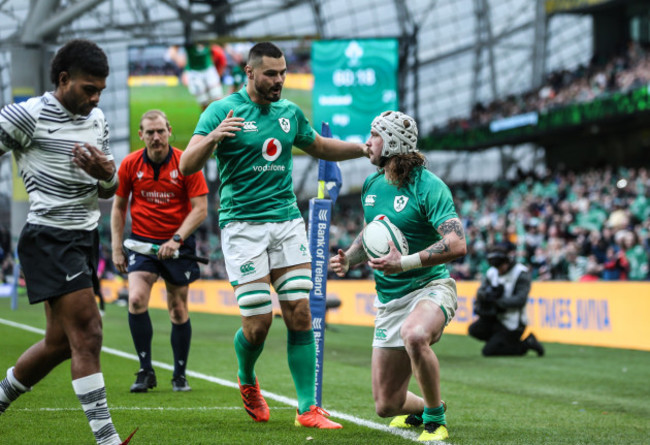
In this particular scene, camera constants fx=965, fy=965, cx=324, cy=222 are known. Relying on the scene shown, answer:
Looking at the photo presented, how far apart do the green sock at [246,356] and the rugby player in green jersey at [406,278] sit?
2.69ft

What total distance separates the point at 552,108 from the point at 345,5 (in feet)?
59.3

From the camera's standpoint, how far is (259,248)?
5871 millimetres

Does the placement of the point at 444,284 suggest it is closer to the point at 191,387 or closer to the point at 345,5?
the point at 191,387

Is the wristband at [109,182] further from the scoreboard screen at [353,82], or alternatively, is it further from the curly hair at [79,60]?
the scoreboard screen at [353,82]

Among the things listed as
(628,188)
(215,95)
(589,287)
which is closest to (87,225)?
(589,287)

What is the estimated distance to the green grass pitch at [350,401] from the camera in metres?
5.66

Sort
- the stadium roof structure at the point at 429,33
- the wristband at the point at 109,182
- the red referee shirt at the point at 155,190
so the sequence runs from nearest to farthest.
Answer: the wristband at the point at 109,182 → the red referee shirt at the point at 155,190 → the stadium roof structure at the point at 429,33

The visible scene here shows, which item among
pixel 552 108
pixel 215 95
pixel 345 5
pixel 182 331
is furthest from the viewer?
pixel 345 5

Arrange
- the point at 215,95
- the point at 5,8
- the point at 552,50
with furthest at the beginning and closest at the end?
the point at 552,50
the point at 5,8
the point at 215,95

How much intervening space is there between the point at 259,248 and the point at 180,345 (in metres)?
2.36

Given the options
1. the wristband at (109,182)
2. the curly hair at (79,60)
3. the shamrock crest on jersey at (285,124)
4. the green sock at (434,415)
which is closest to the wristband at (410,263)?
the green sock at (434,415)

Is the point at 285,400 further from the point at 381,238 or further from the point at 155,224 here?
the point at 381,238

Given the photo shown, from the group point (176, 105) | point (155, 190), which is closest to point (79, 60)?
point (155, 190)

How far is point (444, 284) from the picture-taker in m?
5.66
